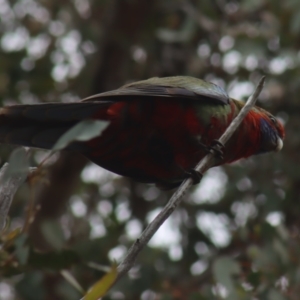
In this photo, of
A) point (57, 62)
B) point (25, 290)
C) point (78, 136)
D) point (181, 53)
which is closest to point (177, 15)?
point (181, 53)

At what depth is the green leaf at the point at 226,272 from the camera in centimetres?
337

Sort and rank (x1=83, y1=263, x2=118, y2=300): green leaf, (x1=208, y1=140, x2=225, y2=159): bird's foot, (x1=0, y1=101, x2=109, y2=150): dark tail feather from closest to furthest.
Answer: (x1=83, y1=263, x2=118, y2=300): green leaf < (x1=0, y1=101, x2=109, y2=150): dark tail feather < (x1=208, y1=140, x2=225, y2=159): bird's foot

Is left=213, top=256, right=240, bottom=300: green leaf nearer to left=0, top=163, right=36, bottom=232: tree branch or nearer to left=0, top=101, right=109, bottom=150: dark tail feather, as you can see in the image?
left=0, top=101, right=109, bottom=150: dark tail feather

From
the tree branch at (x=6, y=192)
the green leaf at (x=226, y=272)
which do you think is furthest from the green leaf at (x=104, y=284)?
the green leaf at (x=226, y=272)

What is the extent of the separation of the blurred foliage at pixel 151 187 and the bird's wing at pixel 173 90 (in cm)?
87

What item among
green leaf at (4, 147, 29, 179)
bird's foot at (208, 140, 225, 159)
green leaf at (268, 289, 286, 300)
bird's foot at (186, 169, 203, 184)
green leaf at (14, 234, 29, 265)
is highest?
green leaf at (4, 147, 29, 179)

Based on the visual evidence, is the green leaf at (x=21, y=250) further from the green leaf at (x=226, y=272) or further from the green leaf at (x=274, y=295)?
the green leaf at (x=274, y=295)

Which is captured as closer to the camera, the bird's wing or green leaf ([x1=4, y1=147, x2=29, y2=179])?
green leaf ([x1=4, y1=147, x2=29, y2=179])

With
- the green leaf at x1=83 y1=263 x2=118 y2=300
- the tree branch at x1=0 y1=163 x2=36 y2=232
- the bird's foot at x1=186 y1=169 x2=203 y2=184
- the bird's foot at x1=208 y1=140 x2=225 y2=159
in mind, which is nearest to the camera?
the green leaf at x1=83 y1=263 x2=118 y2=300

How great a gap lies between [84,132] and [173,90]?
128cm

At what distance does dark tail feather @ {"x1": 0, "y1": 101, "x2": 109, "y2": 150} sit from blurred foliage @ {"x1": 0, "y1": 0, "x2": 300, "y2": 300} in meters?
1.09

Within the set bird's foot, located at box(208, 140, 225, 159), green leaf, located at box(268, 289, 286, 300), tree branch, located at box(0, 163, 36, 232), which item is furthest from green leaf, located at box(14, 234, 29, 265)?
green leaf, located at box(268, 289, 286, 300)

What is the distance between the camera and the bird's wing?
9.61ft

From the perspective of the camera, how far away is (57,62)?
212 inches
